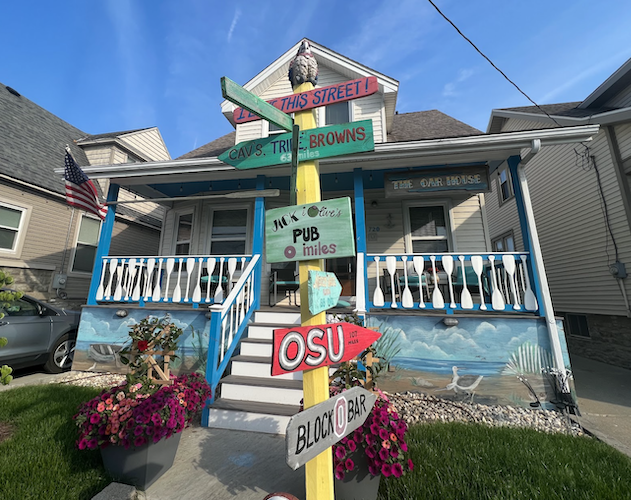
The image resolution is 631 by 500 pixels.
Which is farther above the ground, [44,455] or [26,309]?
[26,309]

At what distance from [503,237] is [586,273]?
335 centimetres

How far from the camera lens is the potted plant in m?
2.20

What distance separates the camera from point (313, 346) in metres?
1.47

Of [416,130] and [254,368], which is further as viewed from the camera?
[416,130]

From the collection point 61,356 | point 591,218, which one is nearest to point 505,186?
point 591,218

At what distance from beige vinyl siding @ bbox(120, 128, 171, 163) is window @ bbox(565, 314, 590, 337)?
1730 cm

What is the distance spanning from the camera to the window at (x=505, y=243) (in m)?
10.4

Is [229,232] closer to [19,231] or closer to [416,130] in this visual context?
[416,130]

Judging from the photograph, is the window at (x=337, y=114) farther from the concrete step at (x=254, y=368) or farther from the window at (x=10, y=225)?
the window at (x=10, y=225)

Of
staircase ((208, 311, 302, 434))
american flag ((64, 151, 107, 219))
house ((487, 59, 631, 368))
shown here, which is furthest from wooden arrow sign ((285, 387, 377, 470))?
house ((487, 59, 631, 368))

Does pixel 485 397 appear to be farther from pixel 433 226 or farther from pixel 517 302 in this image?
pixel 433 226

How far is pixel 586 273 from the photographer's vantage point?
7.87 metres

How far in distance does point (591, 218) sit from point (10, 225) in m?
15.8

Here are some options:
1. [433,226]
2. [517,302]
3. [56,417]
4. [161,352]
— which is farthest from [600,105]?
[56,417]
